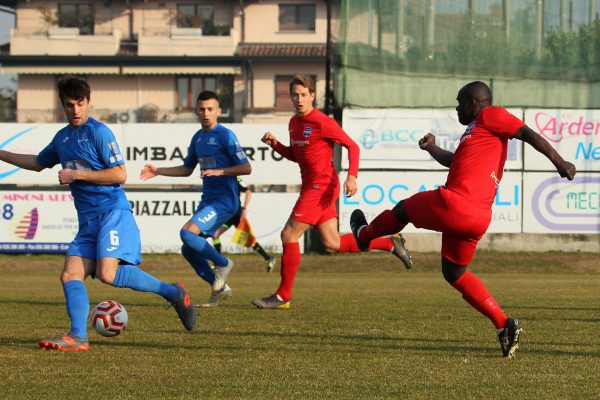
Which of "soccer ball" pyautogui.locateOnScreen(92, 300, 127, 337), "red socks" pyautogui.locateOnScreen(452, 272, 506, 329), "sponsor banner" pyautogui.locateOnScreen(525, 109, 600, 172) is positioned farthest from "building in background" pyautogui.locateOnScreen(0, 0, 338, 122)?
"red socks" pyautogui.locateOnScreen(452, 272, 506, 329)

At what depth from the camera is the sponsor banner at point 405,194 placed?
837 inches

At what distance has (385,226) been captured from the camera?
26.1 feet

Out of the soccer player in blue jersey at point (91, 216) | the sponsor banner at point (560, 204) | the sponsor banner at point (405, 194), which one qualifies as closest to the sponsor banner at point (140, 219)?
the sponsor banner at point (405, 194)

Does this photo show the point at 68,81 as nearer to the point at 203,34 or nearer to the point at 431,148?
the point at 431,148

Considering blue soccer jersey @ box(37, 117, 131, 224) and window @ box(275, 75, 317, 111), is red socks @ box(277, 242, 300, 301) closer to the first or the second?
blue soccer jersey @ box(37, 117, 131, 224)

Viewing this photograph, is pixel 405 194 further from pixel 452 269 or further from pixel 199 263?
pixel 452 269

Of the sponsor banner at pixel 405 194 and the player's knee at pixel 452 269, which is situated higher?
the player's knee at pixel 452 269

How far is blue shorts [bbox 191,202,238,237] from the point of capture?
12141 mm

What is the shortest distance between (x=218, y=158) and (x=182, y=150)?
1076 centimetres

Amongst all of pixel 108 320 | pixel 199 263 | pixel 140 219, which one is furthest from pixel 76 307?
pixel 140 219

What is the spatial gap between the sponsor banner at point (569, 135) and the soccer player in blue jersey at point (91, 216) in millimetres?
14401

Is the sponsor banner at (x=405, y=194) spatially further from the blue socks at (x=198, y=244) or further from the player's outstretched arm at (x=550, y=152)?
the player's outstretched arm at (x=550, y=152)

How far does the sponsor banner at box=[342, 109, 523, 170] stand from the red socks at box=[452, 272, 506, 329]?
44.8 ft

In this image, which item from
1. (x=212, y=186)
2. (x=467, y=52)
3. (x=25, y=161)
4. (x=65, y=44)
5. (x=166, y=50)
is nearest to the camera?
(x=25, y=161)
